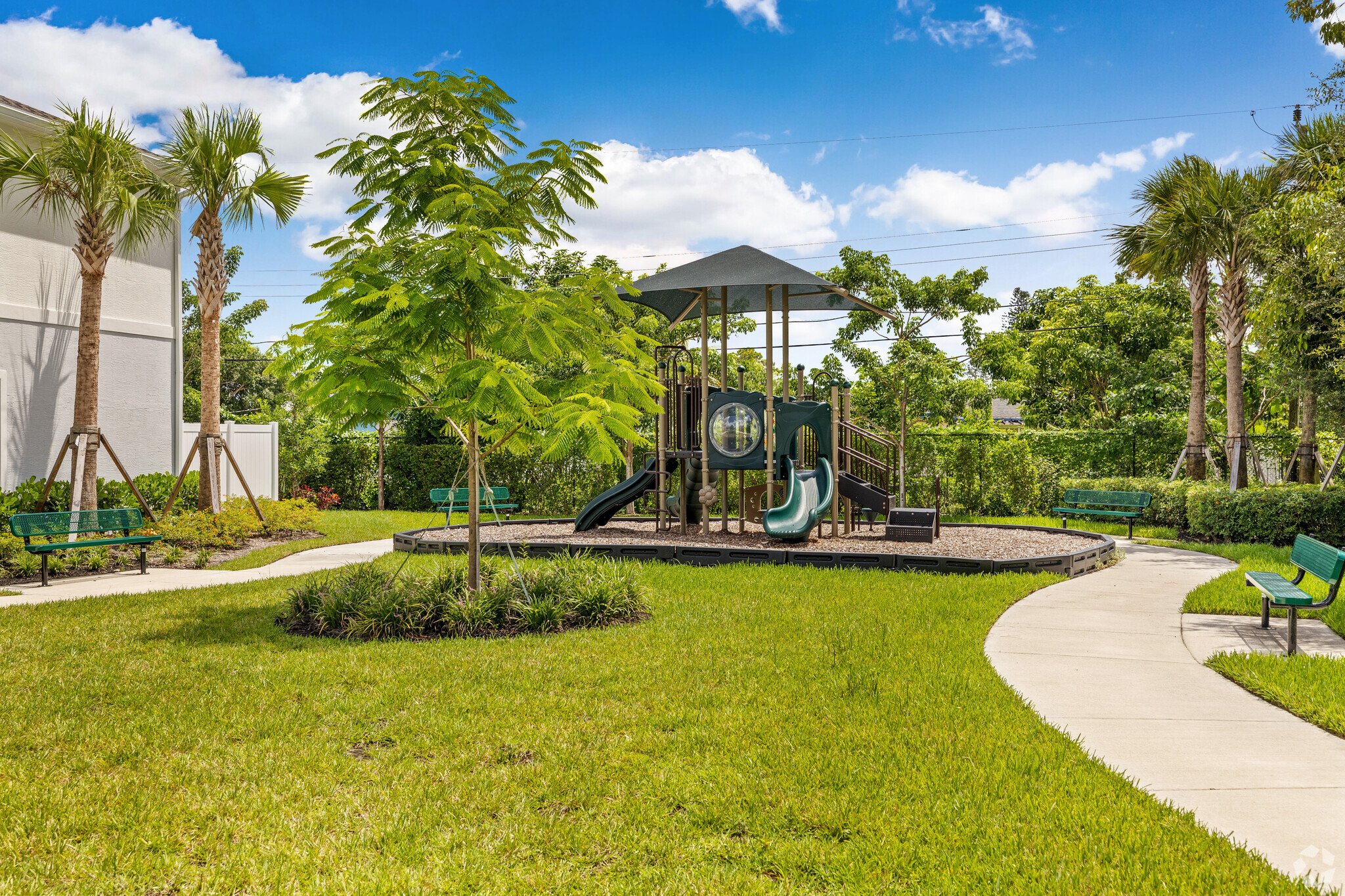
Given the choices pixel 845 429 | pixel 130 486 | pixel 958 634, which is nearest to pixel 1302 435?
pixel 845 429

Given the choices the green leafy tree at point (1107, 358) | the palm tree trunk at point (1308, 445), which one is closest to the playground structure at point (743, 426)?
the palm tree trunk at point (1308, 445)

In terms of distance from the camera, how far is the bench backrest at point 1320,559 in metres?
6.94

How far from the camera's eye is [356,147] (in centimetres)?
781

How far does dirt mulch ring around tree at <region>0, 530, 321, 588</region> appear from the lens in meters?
11.1

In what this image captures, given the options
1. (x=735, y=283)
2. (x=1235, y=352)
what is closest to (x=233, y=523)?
(x=735, y=283)

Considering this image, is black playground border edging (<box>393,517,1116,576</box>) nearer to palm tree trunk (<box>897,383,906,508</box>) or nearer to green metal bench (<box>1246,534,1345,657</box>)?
green metal bench (<box>1246,534,1345,657</box>)

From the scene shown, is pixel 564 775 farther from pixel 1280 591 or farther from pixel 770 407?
pixel 770 407

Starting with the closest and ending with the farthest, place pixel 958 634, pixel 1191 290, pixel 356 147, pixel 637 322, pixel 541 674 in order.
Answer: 1. pixel 541 674
2. pixel 958 634
3. pixel 356 147
4. pixel 1191 290
5. pixel 637 322

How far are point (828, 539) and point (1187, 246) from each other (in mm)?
10297

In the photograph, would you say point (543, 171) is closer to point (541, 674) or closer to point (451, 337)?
point (451, 337)

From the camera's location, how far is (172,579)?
36.2ft

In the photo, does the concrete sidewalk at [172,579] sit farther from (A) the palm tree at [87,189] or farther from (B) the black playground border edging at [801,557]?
(A) the palm tree at [87,189]

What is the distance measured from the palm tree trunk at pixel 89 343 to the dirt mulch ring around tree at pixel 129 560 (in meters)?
1.07

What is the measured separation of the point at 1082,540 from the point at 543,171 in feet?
35.5
